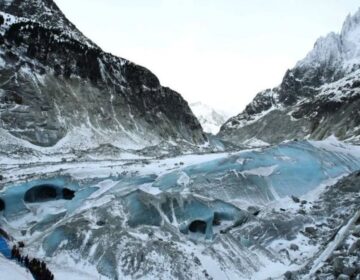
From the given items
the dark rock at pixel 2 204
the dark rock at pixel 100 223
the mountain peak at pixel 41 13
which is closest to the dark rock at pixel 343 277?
the dark rock at pixel 100 223

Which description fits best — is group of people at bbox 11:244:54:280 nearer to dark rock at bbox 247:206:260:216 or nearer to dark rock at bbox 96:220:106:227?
dark rock at bbox 96:220:106:227

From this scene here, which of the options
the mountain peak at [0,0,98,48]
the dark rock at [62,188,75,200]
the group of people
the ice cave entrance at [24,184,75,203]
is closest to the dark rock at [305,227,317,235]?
the dark rock at [62,188,75,200]

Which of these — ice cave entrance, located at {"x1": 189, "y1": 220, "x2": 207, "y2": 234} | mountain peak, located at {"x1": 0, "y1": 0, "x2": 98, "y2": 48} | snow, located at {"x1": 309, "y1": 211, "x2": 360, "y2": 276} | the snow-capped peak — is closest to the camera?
snow, located at {"x1": 309, "y1": 211, "x2": 360, "y2": 276}

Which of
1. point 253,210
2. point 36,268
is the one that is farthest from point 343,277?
point 253,210

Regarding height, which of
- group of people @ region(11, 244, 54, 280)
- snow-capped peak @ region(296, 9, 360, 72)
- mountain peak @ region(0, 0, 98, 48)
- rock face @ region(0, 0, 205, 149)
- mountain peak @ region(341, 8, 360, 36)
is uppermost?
mountain peak @ region(341, 8, 360, 36)

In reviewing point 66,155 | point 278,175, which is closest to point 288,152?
point 278,175

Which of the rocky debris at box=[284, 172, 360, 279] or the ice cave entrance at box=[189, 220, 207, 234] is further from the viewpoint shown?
the ice cave entrance at box=[189, 220, 207, 234]
